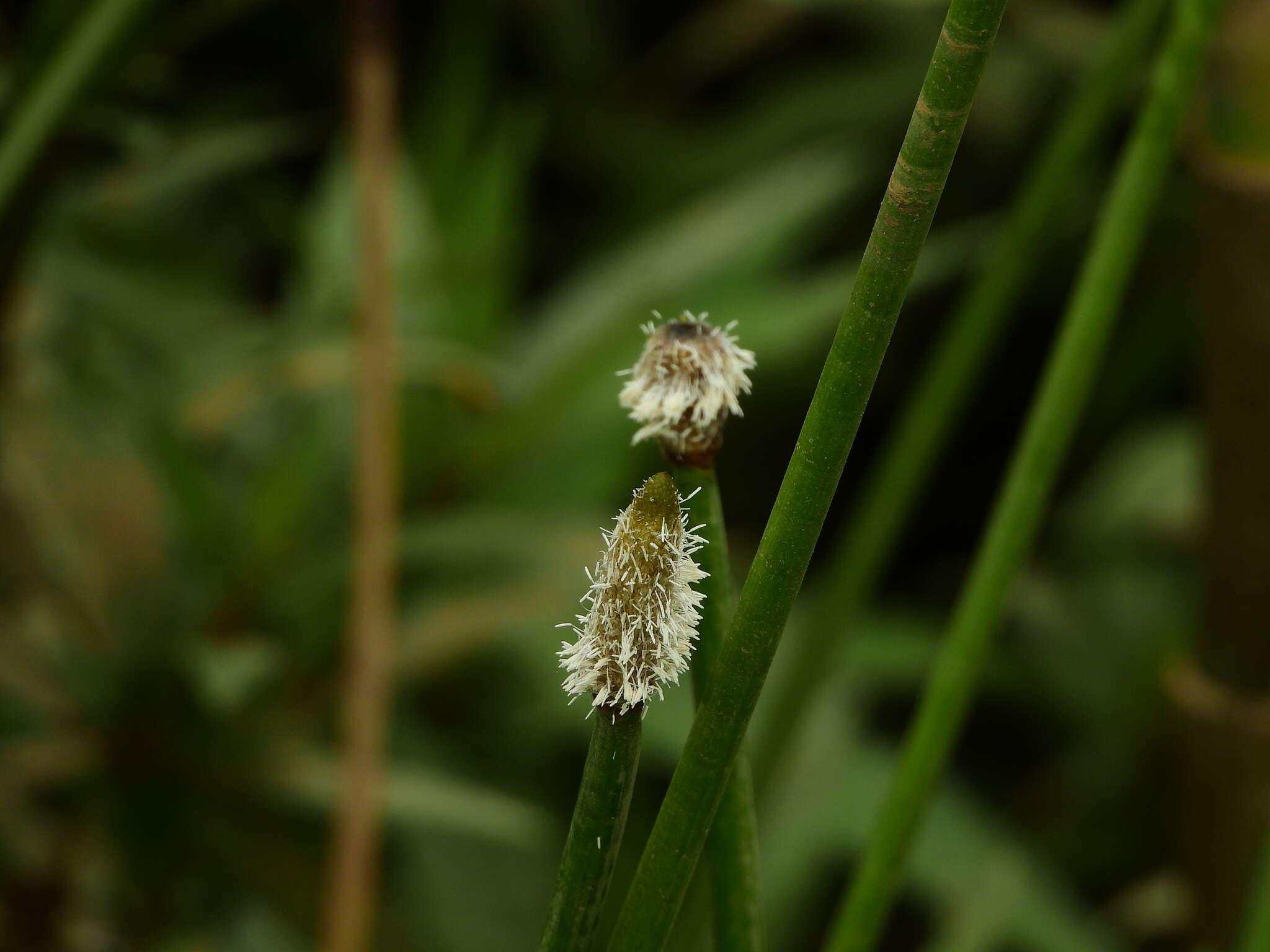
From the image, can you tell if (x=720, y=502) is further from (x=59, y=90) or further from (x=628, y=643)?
(x=59, y=90)

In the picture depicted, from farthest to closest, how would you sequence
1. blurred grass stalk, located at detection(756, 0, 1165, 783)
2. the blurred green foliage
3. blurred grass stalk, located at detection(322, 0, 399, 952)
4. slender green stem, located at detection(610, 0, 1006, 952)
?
the blurred green foliage → blurred grass stalk, located at detection(322, 0, 399, 952) → blurred grass stalk, located at detection(756, 0, 1165, 783) → slender green stem, located at detection(610, 0, 1006, 952)

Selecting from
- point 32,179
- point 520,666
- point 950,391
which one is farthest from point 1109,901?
point 32,179

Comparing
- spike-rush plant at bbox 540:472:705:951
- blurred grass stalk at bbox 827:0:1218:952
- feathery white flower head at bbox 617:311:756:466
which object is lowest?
spike-rush plant at bbox 540:472:705:951

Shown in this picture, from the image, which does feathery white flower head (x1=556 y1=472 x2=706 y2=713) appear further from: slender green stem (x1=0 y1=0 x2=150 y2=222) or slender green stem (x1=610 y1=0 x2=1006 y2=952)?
slender green stem (x1=0 y1=0 x2=150 y2=222)

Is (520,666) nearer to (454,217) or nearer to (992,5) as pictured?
(454,217)

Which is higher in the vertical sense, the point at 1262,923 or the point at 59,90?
the point at 59,90

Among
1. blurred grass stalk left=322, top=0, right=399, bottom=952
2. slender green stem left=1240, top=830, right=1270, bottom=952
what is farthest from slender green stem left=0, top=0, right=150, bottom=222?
slender green stem left=1240, top=830, right=1270, bottom=952

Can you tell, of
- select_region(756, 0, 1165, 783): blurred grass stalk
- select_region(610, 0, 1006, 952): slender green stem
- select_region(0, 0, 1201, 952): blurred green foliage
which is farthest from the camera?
select_region(0, 0, 1201, 952): blurred green foliage

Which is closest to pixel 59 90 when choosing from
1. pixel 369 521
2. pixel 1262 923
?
pixel 369 521
